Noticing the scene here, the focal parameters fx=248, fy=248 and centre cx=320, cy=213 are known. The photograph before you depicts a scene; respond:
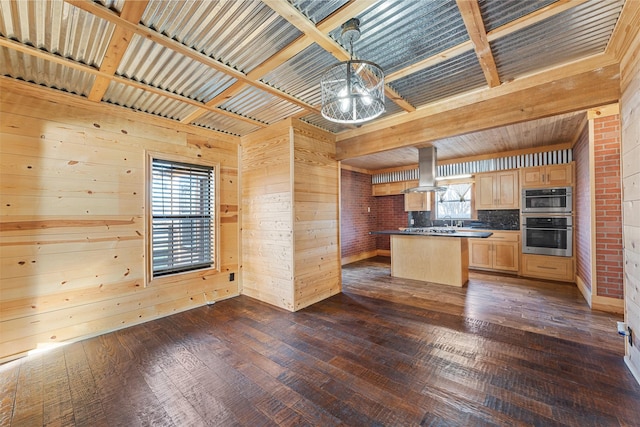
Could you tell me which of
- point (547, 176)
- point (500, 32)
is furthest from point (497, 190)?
point (500, 32)

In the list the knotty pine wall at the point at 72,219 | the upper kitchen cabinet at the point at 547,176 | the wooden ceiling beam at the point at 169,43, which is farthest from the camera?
the upper kitchen cabinet at the point at 547,176

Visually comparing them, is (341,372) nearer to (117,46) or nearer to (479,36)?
(479,36)

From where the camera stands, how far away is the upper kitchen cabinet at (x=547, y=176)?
185 inches

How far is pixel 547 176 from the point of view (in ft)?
16.0

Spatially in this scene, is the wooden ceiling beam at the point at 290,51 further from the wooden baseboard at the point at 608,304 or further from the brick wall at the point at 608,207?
the wooden baseboard at the point at 608,304

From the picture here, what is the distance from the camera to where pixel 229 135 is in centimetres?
407

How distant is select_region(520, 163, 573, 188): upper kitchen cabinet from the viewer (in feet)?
15.4

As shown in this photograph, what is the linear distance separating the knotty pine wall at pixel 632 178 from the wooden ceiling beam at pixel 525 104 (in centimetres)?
12

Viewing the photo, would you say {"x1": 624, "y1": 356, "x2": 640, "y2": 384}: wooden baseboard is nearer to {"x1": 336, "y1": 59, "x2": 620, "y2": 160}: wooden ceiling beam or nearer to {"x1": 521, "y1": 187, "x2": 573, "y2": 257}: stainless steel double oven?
{"x1": 336, "y1": 59, "x2": 620, "y2": 160}: wooden ceiling beam

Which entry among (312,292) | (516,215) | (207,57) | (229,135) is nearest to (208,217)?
(229,135)

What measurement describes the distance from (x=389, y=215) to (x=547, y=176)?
3709mm

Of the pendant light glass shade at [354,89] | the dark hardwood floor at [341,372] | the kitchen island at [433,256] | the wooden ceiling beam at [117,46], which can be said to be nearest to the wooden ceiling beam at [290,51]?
the pendant light glass shade at [354,89]

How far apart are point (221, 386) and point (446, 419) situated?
163 cm

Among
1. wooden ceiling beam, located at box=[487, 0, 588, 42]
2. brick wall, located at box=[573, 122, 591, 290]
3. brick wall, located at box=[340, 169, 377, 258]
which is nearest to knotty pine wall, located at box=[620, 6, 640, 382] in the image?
wooden ceiling beam, located at box=[487, 0, 588, 42]
